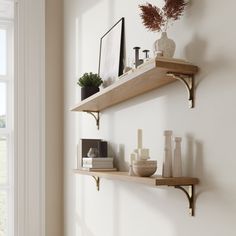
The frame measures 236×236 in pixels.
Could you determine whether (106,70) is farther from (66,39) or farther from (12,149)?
(12,149)

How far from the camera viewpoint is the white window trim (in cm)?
286

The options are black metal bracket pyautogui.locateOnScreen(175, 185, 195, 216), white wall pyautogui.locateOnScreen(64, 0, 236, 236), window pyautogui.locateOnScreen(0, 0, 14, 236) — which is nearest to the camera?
white wall pyautogui.locateOnScreen(64, 0, 236, 236)

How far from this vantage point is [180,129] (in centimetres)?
139

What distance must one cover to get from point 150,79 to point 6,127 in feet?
6.34

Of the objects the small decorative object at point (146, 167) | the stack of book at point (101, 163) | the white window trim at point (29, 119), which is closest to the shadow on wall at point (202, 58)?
the small decorative object at point (146, 167)

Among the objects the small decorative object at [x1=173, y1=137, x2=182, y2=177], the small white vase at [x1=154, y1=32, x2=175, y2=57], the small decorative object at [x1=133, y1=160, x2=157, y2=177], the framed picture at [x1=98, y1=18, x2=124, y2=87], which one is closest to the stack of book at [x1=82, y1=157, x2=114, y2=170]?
the framed picture at [x1=98, y1=18, x2=124, y2=87]

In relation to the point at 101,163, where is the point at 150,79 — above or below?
above

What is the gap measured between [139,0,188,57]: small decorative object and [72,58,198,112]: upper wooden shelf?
9 centimetres

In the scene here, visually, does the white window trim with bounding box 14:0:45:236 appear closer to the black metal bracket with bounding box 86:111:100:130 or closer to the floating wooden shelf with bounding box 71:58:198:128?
the black metal bracket with bounding box 86:111:100:130

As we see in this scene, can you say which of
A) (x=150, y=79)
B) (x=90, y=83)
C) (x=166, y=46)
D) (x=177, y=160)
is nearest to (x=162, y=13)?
(x=166, y=46)

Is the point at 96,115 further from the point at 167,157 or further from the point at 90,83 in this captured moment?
the point at 167,157

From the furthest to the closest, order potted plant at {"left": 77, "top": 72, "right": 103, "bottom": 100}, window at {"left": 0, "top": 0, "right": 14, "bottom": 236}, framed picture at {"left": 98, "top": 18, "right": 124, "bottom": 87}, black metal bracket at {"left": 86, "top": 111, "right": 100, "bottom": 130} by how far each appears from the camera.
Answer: window at {"left": 0, "top": 0, "right": 14, "bottom": 236}, black metal bracket at {"left": 86, "top": 111, "right": 100, "bottom": 130}, potted plant at {"left": 77, "top": 72, "right": 103, "bottom": 100}, framed picture at {"left": 98, "top": 18, "right": 124, "bottom": 87}

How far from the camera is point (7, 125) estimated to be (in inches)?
120

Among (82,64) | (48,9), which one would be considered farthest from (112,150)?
(48,9)
